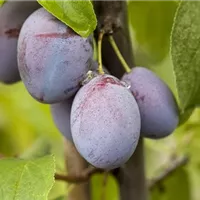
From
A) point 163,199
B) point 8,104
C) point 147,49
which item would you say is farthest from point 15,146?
point 147,49

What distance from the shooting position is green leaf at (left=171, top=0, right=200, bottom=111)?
0.67 meters

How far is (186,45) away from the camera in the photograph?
679 mm

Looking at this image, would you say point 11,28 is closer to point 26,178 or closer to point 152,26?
point 26,178

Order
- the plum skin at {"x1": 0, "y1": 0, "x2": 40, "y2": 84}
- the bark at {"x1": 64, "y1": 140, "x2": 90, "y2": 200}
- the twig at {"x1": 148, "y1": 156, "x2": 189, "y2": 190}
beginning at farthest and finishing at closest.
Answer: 1. the twig at {"x1": 148, "y1": 156, "x2": 189, "y2": 190}
2. the bark at {"x1": 64, "y1": 140, "x2": 90, "y2": 200}
3. the plum skin at {"x1": 0, "y1": 0, "x2": 40, "y2": 84}

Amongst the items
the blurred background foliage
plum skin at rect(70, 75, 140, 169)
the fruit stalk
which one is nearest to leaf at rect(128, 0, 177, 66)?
the blurred background foliage

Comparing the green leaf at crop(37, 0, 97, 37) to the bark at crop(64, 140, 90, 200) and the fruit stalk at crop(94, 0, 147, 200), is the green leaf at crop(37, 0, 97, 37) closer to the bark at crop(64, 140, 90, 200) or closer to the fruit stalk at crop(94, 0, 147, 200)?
the fruit stalk at crop(94, 0, 147, 200)

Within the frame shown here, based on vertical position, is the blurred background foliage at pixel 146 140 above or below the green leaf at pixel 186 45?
below

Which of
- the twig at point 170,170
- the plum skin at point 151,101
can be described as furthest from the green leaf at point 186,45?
the twig at point 170,170

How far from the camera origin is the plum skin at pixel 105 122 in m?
0.60

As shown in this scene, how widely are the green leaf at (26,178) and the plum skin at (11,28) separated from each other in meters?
0.11

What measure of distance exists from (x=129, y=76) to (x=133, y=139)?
8 cm

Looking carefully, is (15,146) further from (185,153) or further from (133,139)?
(133,139)

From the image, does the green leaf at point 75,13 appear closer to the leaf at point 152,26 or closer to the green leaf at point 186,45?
the green leaf at point 186,45

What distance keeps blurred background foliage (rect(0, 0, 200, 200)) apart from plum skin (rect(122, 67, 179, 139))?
0.16 metres
